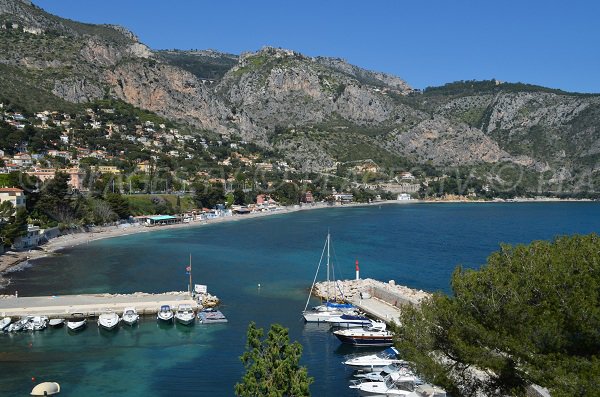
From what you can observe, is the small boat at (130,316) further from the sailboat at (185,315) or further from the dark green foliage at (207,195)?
the dark green foliage at (207,195)

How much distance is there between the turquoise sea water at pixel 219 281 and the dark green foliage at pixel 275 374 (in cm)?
610

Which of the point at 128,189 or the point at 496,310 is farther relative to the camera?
the point at 128,189

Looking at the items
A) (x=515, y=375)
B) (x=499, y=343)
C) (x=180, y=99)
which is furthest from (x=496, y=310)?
(x=180, y=99)

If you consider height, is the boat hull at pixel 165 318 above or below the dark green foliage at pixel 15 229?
below

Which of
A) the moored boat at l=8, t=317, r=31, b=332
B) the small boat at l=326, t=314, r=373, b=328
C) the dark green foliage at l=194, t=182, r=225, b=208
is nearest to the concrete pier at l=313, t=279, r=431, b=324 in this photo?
the small boat at l=326, t=314, r=373, b=328

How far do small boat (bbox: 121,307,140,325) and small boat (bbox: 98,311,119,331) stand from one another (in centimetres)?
40

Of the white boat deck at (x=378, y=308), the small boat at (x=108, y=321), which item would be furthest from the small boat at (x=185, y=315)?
the white boat deck at (x=378, y=308)

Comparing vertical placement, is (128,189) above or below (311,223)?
above

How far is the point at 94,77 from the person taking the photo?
378ft

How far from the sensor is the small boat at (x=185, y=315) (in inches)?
1075

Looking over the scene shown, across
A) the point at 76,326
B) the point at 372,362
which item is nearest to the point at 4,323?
the point at 76,326

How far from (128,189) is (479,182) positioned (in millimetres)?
100068

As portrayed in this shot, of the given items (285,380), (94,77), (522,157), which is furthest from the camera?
(522,157)

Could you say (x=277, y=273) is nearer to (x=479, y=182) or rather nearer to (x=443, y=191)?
(x=443, y=191)
